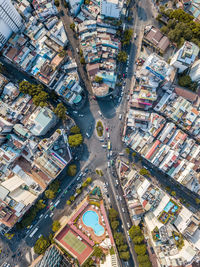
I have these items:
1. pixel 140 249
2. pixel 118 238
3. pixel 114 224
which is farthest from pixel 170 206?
pixel 118 238

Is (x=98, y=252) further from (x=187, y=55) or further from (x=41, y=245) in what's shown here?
(x=187, y=55)

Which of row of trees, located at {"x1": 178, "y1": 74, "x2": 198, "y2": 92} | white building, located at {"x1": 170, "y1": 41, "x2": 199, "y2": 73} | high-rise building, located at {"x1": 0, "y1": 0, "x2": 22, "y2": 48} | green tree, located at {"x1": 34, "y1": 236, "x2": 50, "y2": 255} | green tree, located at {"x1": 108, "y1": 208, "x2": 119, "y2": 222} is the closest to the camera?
high-rise building, located at {"x1": 0, "y1": 0, "x2": 22, "y2": 48}

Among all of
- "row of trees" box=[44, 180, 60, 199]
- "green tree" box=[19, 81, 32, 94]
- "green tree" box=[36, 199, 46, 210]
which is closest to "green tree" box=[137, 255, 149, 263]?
"row of trees" box=[44, 180, 60, 199]

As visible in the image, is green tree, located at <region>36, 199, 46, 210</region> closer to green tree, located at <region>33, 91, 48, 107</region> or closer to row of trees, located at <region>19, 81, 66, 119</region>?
row of trees, located at <region>19, 81, 66, 119</region>

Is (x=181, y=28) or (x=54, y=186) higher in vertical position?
(x=181, y=28)

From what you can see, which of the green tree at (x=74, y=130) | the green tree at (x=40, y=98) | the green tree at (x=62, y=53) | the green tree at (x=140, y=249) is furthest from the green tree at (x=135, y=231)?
the green tree at (x=62, y=53)

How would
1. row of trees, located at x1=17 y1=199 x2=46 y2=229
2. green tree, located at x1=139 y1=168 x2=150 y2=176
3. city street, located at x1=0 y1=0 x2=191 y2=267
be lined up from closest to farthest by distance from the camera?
row of trees, located at x1=17 y1=199 x2=46 y2=229 → green tree, located at x1=139 y1=168 x2=150 y2=176 → city street, located at x1=0 y1=0 x2=191 y2=267
